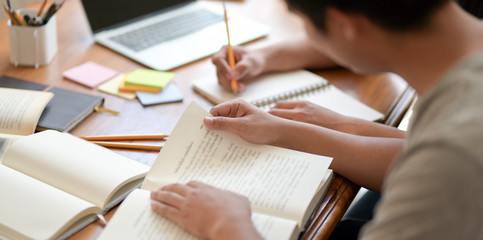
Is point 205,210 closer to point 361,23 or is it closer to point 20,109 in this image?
point 361,23

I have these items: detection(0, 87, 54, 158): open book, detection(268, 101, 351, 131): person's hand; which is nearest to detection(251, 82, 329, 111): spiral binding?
detection(268, 101, 351, 131): person's hand

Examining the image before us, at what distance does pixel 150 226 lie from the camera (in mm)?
839

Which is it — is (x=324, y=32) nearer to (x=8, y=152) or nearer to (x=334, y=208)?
(x=334, y=208)

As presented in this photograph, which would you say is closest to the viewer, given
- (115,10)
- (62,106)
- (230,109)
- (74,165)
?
(74,165)

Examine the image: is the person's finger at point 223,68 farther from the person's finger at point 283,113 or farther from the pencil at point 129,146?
the pencil at point 129,146

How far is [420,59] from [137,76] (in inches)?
30.0

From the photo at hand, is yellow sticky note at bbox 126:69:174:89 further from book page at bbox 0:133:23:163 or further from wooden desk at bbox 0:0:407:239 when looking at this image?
book page at bbox 0:133:23:163

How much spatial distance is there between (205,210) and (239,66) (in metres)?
0.53

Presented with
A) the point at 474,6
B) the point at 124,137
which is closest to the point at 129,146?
the point at 124,137

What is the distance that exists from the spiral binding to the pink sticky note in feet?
1.25

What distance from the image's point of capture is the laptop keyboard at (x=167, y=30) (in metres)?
1.51

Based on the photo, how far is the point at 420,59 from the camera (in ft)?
2.43

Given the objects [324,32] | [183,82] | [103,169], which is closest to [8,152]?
[103,169]

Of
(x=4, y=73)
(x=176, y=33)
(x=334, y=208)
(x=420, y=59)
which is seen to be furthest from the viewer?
(x=176, y=33)
